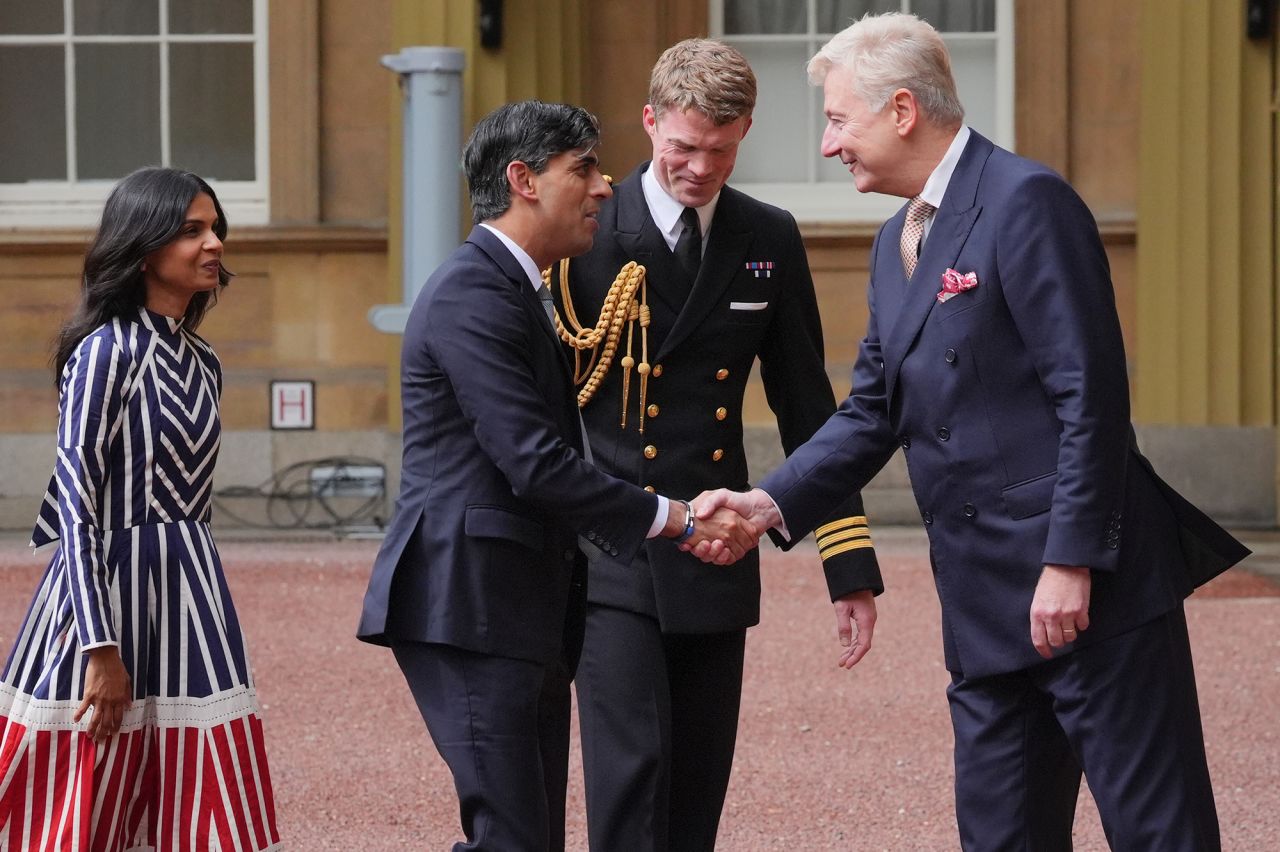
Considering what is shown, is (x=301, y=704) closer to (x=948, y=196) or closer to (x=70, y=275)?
(x=948, y=196)

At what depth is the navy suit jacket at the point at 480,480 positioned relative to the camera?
10.9ft

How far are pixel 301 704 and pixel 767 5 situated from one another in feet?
20.2

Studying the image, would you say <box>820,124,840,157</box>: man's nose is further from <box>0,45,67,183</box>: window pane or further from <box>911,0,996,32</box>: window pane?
<box>0,45,67,183</box>: window pane

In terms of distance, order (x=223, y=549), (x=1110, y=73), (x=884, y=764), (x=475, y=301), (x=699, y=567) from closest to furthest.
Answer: (x=475, y=301), (x=699, y=567), (x=884, y=764), (x=223, y=549), (x=1110, y=73)

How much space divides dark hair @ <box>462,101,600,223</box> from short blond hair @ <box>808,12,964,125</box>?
47 centimetres

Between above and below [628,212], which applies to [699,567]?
below

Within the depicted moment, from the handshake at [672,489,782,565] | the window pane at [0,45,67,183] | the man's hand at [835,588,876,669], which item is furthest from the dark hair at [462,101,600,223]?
the window pane at [0,45,67,183]

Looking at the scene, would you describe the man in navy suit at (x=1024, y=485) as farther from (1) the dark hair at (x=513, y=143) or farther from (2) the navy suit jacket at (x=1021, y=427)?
(1) the dark hair at (x=513, y=143)

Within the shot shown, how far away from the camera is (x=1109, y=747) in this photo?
3.35 m

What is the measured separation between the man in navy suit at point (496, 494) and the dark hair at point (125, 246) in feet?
2.13

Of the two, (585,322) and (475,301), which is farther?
(585,322)

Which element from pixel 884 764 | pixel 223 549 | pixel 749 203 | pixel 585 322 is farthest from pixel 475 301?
pixel 223 549

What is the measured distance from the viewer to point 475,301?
337cm

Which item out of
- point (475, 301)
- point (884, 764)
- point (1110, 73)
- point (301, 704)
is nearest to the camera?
point (475, 301)
